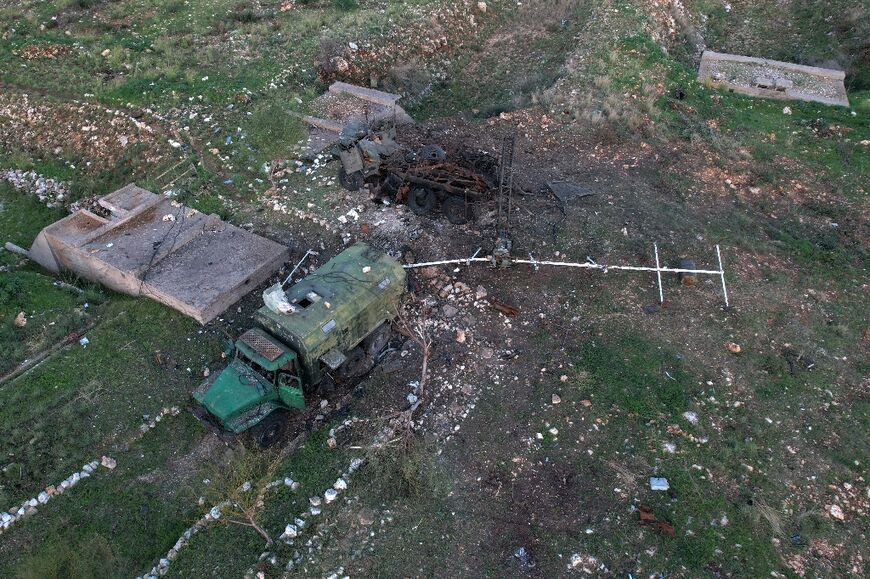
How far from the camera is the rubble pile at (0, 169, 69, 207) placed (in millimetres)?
14992

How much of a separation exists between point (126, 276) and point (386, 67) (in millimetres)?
10568

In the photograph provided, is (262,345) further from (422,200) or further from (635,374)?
(635,374)

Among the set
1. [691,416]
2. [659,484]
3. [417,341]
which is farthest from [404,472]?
[691,416]

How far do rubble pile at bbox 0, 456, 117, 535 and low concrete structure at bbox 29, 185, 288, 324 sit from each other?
2.89m

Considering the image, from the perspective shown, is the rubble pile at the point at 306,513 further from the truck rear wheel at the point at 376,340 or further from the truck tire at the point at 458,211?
the truck tire at the point at 458,211

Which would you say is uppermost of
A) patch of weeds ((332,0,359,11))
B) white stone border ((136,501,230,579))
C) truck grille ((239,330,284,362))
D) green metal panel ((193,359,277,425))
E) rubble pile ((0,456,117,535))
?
patch of weeds ((332,0,359,11))

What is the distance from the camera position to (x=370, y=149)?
41.8ft

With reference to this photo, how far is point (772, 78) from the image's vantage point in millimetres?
17312

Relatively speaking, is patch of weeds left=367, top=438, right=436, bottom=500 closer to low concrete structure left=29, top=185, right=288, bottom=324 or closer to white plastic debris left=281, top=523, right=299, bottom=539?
white plastic debris left=281, top=523, right=299, bottom=539

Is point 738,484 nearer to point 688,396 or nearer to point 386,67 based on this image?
point 688,396

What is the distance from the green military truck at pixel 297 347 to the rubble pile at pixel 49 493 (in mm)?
1779

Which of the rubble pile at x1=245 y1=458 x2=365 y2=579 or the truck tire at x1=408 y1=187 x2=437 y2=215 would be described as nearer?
the rubble pile at x1=245 y1=458 x2=365 y2=579

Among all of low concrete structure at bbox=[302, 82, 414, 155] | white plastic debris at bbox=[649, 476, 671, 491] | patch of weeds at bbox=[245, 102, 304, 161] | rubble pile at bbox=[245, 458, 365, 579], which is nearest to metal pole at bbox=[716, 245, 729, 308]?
white plastic debris at bbox=[649, 476, 671, 491]

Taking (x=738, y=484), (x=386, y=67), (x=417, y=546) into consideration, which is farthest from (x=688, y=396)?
(x=386, y=67)
